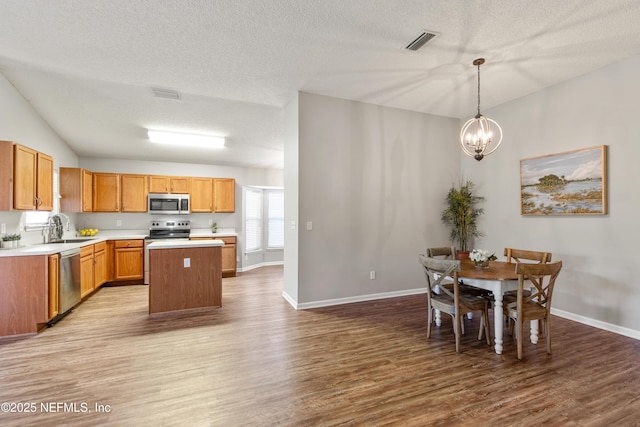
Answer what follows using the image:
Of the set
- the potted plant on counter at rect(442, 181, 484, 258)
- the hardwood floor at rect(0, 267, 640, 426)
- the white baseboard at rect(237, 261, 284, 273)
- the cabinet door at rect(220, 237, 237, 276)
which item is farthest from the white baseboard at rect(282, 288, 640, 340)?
the white baseboard at rect(237, 261, 284, 273)

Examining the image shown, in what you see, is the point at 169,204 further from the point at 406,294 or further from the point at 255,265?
the point at 406,294

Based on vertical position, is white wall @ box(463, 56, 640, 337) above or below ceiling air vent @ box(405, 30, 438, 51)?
below

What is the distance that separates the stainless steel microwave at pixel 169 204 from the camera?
20.7 feet

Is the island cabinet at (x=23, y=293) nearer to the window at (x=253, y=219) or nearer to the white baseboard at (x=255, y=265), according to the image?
the white baseboard at (x=255, y=265)

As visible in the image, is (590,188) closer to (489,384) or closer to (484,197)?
(484,197)

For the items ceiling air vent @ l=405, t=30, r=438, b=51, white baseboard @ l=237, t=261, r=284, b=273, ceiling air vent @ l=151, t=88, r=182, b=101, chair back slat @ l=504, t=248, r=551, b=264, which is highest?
ceiling air vent @ l=405, t=30, r=438, b=51

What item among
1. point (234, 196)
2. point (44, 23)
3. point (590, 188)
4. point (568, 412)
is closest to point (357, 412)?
point (568, 412)

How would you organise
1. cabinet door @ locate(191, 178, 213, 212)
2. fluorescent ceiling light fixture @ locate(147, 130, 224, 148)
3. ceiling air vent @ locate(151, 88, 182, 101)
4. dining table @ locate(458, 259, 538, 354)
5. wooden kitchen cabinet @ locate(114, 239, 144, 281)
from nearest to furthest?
dining table @ locate(458, 259, 538, 354)
ceiling air vent @ locate(151, 88, 182, 101)
fluorescent ceiling light fixture @ locate(147, 130, 224, 148)
wooden kitchen cabinet @ locate(114, 239, 144, 281)
cabinet door @ locate(191, 178, 213, 212)

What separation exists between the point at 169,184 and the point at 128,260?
1.83m

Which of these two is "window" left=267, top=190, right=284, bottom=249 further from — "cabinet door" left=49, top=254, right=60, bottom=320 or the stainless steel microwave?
"cabinet door" left=49, top=254, right=60, bottom=320

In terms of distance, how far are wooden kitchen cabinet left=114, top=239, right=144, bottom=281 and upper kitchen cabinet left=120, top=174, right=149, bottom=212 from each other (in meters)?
0.86

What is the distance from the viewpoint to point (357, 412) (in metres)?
1.94

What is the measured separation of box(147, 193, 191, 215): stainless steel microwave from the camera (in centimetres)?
632

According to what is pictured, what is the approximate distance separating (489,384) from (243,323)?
2.63 metres
